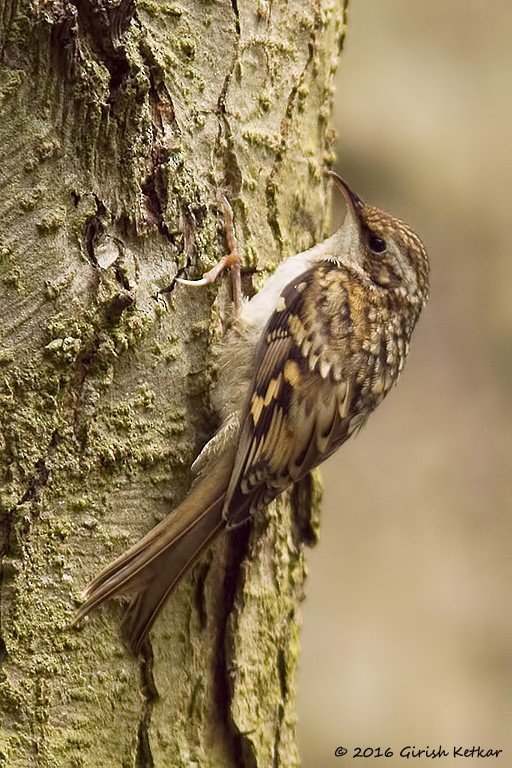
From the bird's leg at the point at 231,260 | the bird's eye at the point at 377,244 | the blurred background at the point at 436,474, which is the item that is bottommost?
the blurred background at the point at 436,474

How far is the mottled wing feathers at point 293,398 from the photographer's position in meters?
1.76

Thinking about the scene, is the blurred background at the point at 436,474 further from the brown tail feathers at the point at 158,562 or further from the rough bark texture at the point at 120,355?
the brown tail feathers at the point at 158,562

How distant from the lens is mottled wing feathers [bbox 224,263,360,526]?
176 centimetres

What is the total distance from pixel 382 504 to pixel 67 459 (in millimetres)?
1960

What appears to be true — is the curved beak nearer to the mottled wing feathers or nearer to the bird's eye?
the bird's eye

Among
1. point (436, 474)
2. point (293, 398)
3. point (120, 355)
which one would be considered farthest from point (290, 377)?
point (436, 474)

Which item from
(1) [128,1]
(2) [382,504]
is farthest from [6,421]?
(2) [382,504]

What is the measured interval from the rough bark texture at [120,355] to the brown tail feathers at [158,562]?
4cm

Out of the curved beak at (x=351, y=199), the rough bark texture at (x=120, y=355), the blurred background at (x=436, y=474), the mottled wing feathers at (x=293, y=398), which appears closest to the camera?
the rough bark texture at (x=120, y=355)

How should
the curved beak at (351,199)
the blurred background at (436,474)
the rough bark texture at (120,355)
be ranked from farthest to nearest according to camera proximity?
the blurred background at (436,474)
the curved beak at (351,199)
the rough bark texture at (120,355)

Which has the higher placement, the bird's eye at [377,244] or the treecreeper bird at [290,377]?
the bird's eye at [377,244]

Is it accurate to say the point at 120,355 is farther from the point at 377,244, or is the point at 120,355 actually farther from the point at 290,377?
the point at 377,244

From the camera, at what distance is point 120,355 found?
1.62 metres

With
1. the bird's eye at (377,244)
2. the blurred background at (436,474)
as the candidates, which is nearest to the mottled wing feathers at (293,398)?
the bird's eye at (377,244)
